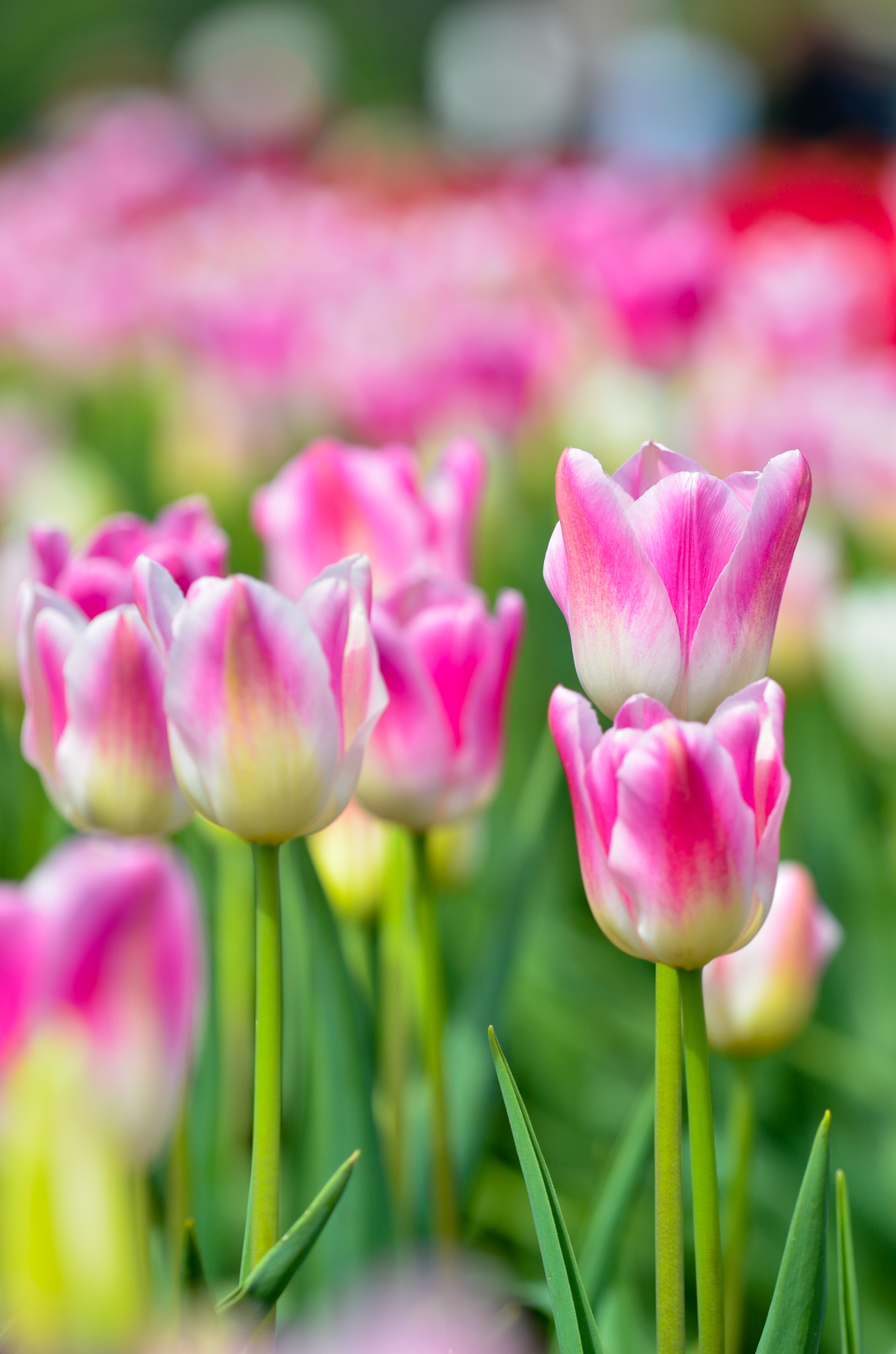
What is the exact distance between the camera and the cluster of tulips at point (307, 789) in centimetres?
28

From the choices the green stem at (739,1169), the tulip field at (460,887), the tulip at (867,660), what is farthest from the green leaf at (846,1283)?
the tulip at (867,660)

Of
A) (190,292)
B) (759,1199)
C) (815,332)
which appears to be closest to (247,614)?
(759,1199)

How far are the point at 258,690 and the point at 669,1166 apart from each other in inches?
7.5

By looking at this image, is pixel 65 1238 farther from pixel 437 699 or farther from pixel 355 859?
pixel 355 859

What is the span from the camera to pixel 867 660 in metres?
0.97

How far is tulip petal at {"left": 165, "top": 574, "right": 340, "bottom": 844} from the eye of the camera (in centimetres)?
42

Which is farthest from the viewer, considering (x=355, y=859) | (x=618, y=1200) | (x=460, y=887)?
(x=460, y=887)

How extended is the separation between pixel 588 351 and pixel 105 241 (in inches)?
81.4

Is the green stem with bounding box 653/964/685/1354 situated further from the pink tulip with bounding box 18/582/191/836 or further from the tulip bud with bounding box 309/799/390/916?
the tulip bud with bounding box 309/799/390/916

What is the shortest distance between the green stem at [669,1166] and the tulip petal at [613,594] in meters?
0.09

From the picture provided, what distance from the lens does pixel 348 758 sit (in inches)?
17.6

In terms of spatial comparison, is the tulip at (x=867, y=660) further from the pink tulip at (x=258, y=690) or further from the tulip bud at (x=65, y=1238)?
the tulip bud at (x=65, y=1238)

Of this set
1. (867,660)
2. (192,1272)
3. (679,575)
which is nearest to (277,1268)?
(192,1272)

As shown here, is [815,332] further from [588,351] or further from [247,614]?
[247,614]
